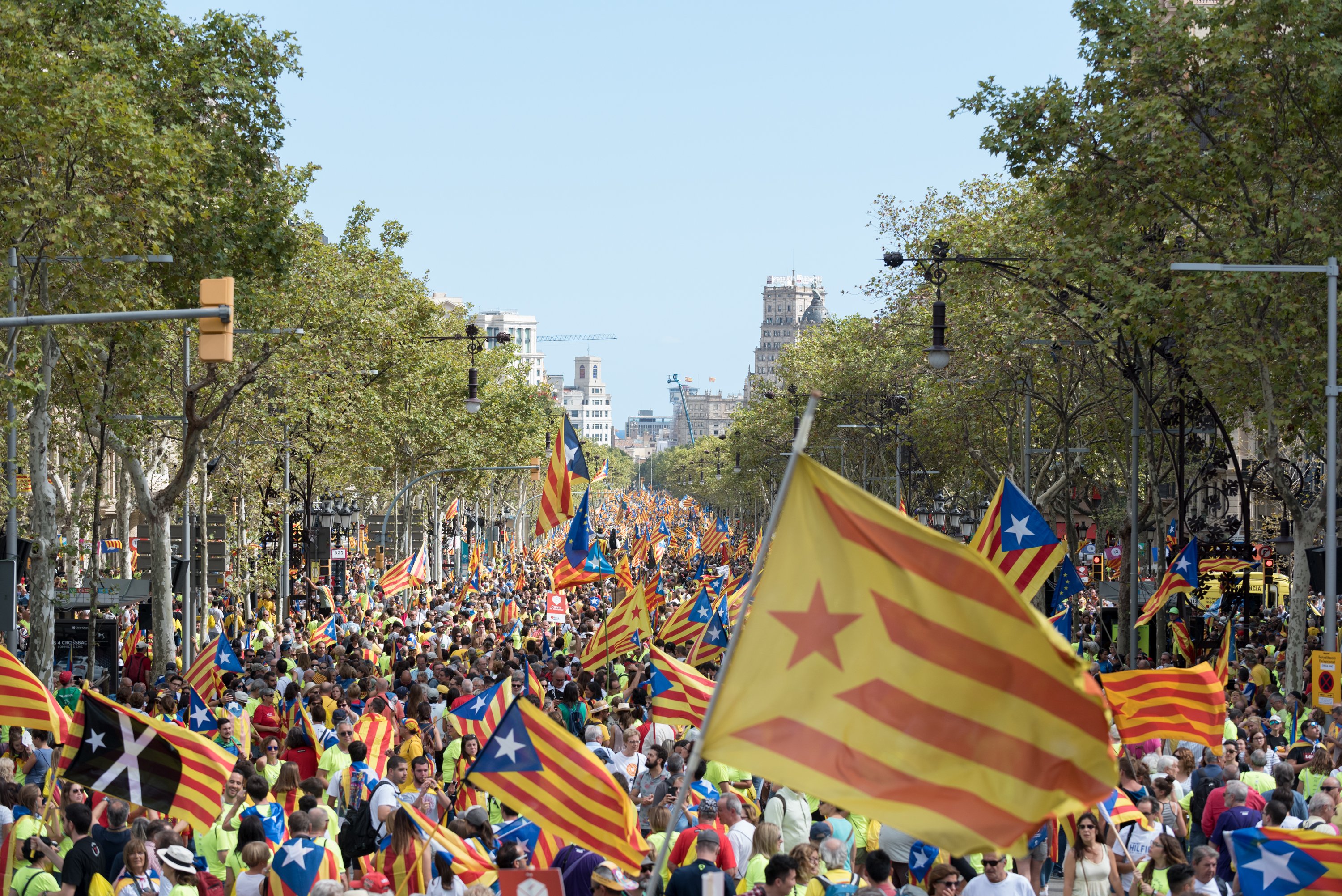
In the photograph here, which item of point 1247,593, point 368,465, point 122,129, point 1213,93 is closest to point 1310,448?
point 1247,593

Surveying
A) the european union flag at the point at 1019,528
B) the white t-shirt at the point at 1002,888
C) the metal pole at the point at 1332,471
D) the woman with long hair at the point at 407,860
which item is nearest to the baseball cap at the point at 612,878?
the woman with long hair at the point at 407,860

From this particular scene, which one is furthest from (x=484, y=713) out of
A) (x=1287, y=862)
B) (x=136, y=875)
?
(x=1287, y=862)

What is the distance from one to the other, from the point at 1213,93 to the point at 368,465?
29143 millimetres

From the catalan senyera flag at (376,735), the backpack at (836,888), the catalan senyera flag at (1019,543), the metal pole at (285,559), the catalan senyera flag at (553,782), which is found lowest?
the metal pole at (285,559)

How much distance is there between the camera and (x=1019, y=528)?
16953mm

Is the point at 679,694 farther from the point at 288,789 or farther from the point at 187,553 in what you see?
the point at 187,553

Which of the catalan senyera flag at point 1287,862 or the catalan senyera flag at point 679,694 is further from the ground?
the catalan senyera flag at point 1287,862

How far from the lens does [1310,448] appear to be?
26484mm

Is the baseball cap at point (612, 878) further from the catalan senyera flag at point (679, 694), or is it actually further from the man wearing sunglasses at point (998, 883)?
the catalan senyera flag at point (679, 694)

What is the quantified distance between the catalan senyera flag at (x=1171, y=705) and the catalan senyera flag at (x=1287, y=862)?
14.5ft

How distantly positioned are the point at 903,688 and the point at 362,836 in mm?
6607

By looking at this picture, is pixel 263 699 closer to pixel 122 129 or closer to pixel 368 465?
pixel 122 129

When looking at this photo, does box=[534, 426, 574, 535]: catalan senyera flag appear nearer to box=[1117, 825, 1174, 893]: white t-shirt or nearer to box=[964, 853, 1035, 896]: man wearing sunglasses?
box=[1117, 825, 1174, 893]: white t-shirt

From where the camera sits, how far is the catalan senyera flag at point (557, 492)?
25453mm
